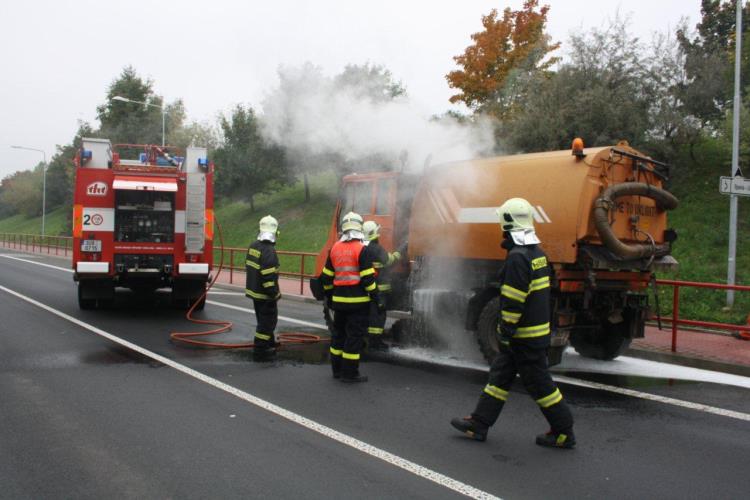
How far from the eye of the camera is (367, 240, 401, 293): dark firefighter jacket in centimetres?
768

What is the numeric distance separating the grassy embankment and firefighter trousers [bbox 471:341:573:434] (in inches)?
314

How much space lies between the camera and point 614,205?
6961 mm

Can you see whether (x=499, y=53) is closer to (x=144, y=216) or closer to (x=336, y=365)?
(x=144, y=216)

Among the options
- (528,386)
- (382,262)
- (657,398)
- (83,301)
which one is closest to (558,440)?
(528,386)

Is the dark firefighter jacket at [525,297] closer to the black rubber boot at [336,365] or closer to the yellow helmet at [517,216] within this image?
the yellow helmet at [517,216]

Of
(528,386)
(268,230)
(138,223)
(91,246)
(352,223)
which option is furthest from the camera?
(138,223)

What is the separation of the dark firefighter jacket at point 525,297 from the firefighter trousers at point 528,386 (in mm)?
106

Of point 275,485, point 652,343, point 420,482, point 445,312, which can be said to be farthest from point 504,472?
point 652,343

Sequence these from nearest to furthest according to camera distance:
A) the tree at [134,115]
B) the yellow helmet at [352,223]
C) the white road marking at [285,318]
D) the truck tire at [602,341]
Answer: the yellow helmet at [352,223], the truck tire at [602,341], the white road marking at [285,318], the tree at [134,115]

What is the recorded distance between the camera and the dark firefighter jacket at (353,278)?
675cm

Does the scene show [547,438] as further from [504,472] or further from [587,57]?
[587,57]

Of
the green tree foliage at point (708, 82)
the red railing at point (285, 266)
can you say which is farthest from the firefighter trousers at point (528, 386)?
the green tree foliage at point (708, 82)

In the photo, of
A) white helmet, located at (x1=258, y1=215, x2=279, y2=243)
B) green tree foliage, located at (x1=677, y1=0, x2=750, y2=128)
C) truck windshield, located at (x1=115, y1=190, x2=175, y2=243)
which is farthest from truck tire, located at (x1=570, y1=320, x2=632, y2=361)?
green tree foliage, located at (x1=677, y1=0, x2=750, y2=128)

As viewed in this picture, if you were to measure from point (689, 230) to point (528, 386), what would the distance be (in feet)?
46.8
